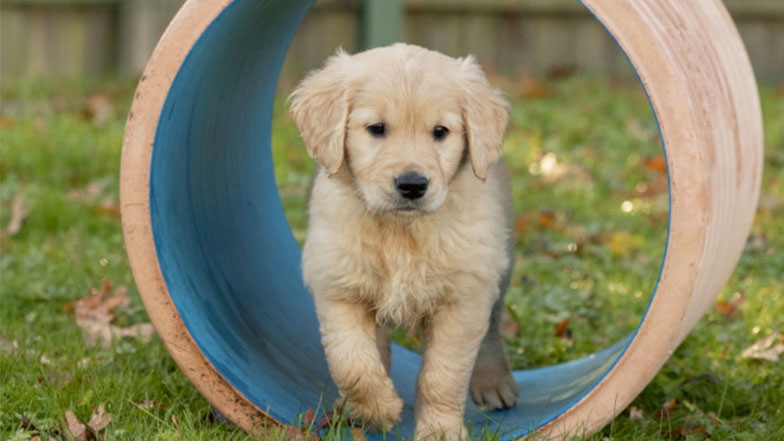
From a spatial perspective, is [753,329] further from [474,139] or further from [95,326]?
[95,326]

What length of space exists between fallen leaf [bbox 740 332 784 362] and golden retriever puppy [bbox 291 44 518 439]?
3.85 ft

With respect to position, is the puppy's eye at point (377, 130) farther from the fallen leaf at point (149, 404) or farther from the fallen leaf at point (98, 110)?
the fallen leaf at point (98, 110)

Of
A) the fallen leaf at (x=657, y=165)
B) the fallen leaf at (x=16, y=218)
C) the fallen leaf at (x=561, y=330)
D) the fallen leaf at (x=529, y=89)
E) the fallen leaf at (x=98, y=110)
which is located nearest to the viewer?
the fallen leaf at (x=561, y=330)

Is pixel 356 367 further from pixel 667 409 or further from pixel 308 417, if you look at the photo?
pixel 667 409

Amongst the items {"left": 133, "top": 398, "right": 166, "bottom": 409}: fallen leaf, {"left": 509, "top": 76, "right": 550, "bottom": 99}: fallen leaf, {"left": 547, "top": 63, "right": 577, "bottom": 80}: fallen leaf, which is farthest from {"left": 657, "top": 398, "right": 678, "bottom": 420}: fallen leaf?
{"left": 547, "top": 63, "right": 577, "bottom": 80}: fallen leaf

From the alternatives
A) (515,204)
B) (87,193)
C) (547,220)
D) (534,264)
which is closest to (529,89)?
(515,204)

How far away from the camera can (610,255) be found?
5.40m

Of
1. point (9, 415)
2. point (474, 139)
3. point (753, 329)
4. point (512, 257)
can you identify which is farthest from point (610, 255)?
point (9, 415)

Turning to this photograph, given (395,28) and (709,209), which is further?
(395,28)

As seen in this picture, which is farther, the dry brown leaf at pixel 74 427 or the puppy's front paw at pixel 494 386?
the puppy's front paw at pixel 494 386

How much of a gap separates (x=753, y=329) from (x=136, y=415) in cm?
239

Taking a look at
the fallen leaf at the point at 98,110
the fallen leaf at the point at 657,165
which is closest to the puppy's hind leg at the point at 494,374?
the fallen leaf at the point at 657,165

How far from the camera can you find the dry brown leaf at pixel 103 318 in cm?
396

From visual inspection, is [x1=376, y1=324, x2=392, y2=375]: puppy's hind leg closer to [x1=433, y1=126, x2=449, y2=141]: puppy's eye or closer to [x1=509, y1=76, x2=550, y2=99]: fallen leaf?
[x1=433, y1=126, x2=449, y2=141]: puppy's eye
